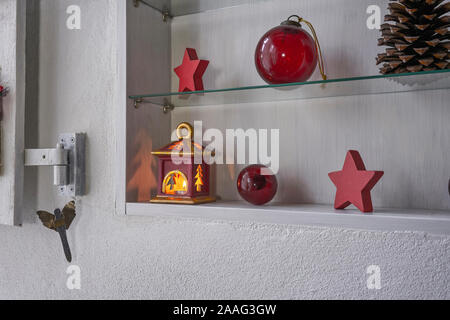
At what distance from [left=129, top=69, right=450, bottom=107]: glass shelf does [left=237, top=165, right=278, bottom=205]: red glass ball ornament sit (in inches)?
5.9

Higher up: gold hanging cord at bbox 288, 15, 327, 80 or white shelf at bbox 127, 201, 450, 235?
gold hanging cord at bbox 288, 15, 327, 80

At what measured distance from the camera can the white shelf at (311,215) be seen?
64 cm

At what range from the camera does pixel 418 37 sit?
665 mm

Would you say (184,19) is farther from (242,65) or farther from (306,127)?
(306,127)

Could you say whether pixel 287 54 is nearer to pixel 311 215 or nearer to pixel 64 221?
pixel 311 215

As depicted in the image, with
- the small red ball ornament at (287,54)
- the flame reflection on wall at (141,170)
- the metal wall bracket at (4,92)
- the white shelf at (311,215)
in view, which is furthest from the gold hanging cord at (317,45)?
the metal wall bracket at (4,92)

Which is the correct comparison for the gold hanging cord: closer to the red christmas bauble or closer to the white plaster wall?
the red christmas bauble

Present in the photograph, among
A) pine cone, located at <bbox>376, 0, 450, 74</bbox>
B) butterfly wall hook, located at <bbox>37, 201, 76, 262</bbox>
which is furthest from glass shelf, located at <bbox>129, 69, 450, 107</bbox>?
butterfly wall hook, located at <bbox>37, 201, 76, 262</bbox>

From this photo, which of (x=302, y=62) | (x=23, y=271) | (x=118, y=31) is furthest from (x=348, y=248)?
(x=23, y=271)

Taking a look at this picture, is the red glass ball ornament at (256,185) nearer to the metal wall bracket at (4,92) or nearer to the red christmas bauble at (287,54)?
the red christmas bauble at (287,54)

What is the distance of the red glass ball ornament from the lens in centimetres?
79

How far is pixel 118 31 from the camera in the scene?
872 mm

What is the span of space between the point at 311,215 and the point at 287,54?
29cm

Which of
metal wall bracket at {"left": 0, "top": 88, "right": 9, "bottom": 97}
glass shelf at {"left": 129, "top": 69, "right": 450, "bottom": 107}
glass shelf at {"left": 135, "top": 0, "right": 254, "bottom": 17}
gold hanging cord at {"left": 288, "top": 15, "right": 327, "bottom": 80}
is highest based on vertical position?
glass shelf at {"left": 135, "top": 0, "right": 254, "bottom": 17}
